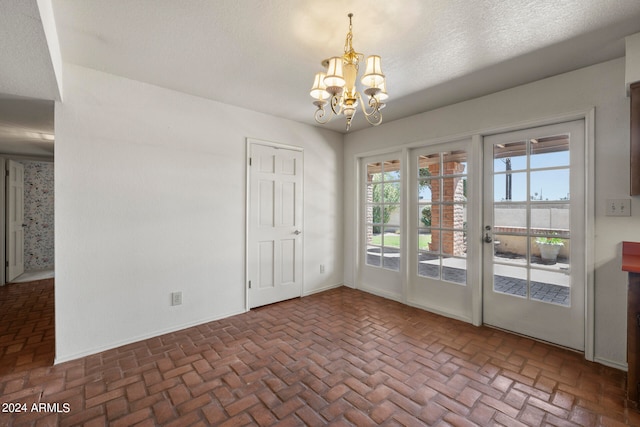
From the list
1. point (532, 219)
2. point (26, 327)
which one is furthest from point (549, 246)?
point (26, 327)

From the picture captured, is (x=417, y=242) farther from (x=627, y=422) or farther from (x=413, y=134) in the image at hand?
(x=627, y=422)

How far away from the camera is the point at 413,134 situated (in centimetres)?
353

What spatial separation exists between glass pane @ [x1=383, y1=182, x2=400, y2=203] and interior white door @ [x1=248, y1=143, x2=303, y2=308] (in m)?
1.17

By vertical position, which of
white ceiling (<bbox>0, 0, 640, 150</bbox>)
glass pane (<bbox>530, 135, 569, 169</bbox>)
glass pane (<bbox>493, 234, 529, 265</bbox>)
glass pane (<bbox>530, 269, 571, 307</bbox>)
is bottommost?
glass pane (<bbox>530, 269, 571, 307</bbox>)

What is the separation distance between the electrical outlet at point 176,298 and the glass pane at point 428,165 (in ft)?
9.86

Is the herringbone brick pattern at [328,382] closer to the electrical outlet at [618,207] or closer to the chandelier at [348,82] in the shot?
the electrical outlet at [618,207]

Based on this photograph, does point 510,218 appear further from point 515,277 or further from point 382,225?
point 382,225

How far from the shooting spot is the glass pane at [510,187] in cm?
275

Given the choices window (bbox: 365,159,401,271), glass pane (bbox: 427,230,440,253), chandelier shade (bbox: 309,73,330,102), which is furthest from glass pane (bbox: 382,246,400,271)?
chandelier shade (bbox: 309,73,330,102)

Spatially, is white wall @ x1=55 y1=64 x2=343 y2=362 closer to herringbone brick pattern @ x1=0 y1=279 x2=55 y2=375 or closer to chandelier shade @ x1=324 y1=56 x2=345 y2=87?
Answer: herringbone brick pattern @ x1=0 y1=279 x2=55 y2=375

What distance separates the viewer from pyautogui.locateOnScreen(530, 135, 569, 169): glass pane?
8.29 ft

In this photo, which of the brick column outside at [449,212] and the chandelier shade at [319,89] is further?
the brick column outside at [449,212]

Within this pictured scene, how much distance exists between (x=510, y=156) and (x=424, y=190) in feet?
3.11

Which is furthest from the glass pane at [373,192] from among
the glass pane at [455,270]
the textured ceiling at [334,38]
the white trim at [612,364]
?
the white trim at [612,364]
